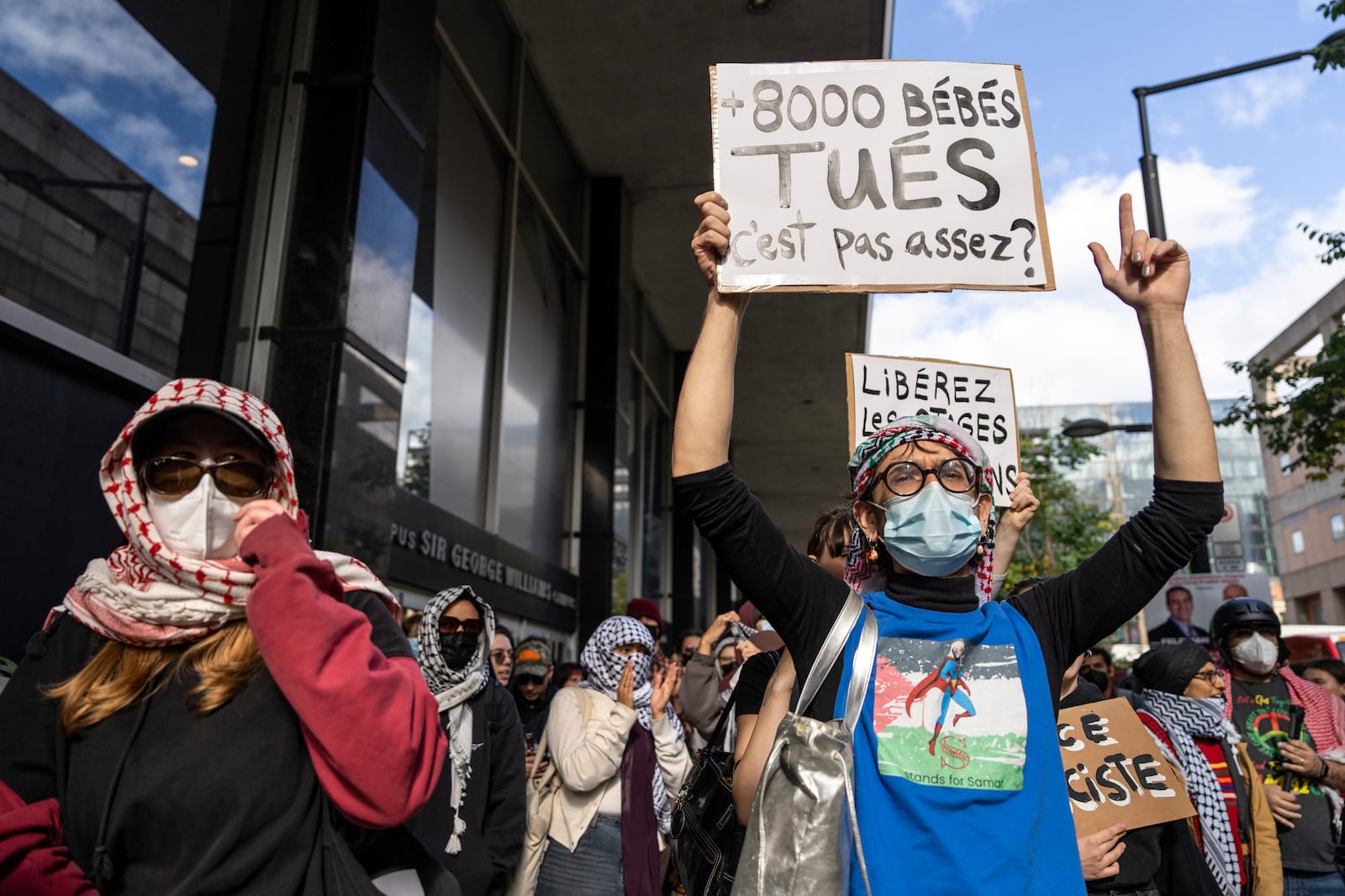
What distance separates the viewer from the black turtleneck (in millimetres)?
1944

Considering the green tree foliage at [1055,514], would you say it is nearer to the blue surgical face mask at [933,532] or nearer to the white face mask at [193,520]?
the blue surgical face mask at [933,532]

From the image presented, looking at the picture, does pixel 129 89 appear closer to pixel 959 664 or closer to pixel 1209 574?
pixel 959 664

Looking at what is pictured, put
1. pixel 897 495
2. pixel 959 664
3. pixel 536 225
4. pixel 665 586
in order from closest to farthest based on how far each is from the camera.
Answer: pixel 959 664 < pixel 897 495 < pixel 536 225 < pixel 665 586

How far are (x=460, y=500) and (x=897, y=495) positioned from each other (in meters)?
7.05

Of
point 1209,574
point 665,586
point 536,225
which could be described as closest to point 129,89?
point 536,225

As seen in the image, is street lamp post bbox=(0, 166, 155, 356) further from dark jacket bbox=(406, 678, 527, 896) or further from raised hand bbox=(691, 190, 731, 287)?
raised hand bbox=(691, 190, 731, 287)

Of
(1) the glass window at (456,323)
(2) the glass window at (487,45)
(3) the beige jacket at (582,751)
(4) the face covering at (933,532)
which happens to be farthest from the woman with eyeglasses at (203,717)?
(2) the glass window at (487,45)

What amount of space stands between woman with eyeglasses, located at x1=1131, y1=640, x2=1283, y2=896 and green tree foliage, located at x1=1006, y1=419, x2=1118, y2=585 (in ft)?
58.5

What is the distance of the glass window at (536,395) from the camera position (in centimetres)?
1010

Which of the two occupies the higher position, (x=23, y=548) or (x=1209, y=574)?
(x=1209, y=574)

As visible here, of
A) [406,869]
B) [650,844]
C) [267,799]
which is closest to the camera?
[267,799]

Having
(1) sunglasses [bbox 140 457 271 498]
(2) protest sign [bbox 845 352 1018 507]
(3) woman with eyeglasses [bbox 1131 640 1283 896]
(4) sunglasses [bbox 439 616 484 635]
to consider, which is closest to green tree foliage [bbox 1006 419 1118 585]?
(3) woman with eyeglasses [bbox 1131 640 1283 896]

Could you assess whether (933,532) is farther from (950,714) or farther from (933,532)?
(950,714)

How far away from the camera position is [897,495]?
6.92ft
